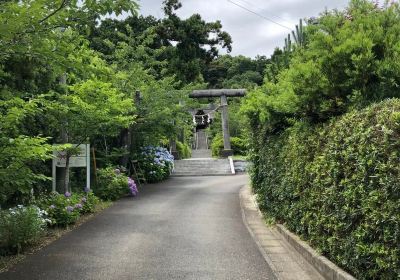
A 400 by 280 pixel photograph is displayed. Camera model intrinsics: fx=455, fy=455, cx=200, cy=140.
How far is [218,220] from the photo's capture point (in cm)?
1041

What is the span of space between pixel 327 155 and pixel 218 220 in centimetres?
495

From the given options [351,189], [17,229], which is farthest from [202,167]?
[351,189]

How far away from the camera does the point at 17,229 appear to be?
23.4 ft

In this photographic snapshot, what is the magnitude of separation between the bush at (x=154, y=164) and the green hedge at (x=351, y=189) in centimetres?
1199

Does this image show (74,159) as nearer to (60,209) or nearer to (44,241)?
(60,209)

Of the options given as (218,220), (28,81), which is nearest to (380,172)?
(218,220)

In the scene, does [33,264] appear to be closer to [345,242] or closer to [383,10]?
[345,242]

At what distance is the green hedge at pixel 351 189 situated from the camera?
13.4 ft

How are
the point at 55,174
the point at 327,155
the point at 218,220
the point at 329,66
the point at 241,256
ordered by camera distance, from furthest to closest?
1. the point at 55,174
2. the point at 218,220
3. the point at 241,256
4. the point at 329,66
5. the point at 327,155

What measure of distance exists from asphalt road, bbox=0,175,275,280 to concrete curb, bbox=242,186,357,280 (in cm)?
59

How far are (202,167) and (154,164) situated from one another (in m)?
6.15

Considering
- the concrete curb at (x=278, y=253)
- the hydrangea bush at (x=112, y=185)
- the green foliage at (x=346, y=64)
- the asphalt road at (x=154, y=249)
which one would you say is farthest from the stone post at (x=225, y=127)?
the green foliage at (x=346, y=64)

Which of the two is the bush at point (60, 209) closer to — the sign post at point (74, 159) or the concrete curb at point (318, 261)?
the sign post at point (74, 159)

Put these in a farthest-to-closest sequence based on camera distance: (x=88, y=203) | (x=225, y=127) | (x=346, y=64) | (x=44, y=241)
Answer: (x=225, y=127) → (x=88, y=203) → (x=44, y=241) → (x=346, y=64)
